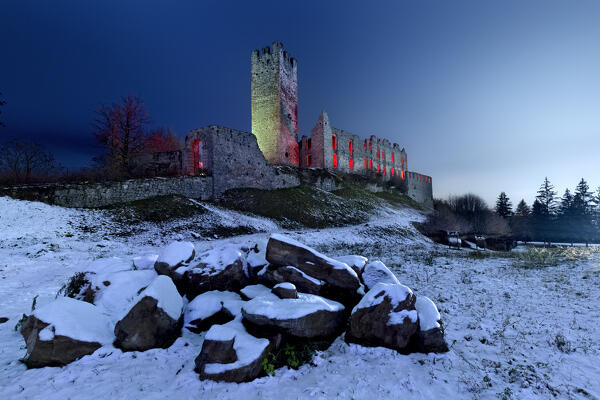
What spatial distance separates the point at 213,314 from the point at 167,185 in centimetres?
→ 1941

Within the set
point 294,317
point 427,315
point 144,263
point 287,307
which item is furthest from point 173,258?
point 427,315

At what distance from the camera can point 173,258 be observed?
7535 mm

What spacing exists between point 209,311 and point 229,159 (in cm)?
2275

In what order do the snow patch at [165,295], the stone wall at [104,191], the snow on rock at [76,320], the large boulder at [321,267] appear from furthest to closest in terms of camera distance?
1. the stone wall at [104,191]
2. the large boulder at [321,267]
3. the snow patch at [165,295]
4. the snow on rock at [76,320]

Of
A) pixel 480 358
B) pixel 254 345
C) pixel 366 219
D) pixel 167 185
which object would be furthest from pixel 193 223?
pixel 366 219

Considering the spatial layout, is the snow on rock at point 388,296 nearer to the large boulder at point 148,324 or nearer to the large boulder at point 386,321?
the large boulder at point 386,321

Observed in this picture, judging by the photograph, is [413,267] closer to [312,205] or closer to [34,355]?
[34,355]

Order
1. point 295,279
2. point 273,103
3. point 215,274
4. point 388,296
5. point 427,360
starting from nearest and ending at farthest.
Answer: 1. point 427,360
2. point 388,296
3. point 295,279
4. point 215,274
5. point 273,103

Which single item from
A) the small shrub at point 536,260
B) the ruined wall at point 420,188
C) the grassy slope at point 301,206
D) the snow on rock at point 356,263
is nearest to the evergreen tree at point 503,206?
the ruined wall at point 420,188

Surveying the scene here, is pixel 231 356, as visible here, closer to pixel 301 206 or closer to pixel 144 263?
pixel 144 263

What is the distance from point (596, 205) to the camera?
51219mm

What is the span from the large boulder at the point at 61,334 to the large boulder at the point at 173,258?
1.91 m

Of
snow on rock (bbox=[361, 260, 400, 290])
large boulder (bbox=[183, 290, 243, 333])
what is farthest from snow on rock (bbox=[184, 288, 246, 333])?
snow on rock (bbox=[361, 260, 400, 290])

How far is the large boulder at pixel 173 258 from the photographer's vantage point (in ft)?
24.2
